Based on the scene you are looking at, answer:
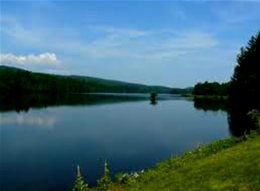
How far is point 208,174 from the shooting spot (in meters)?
18.7

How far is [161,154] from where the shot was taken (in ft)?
134

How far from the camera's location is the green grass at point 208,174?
55.3 feet

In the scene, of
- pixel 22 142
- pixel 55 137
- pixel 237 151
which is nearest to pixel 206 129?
pixel 55 137

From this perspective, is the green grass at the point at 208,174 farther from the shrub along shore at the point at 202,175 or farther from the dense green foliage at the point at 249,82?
the dense green foliage at the point at 249,82

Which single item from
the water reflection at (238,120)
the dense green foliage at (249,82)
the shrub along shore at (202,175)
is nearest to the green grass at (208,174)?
the shrub along shore at (202,175)

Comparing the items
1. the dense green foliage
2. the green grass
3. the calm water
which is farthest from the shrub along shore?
the dense green foliage

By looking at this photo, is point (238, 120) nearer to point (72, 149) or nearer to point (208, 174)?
point (72, 149)

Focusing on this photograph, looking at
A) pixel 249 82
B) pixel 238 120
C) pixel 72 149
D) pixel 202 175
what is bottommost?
pixel 72 149

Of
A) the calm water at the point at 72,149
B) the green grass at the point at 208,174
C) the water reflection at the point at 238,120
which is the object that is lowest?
the calm water at the point at 72,149

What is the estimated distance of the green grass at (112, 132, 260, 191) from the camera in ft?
55.3

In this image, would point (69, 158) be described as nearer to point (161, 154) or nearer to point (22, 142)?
point (161, 154)

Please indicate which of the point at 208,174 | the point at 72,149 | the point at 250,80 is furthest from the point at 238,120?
the point at 208,174

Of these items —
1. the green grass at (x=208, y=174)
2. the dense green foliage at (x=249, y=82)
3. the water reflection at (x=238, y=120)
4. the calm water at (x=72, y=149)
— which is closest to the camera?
the green grass at (x=208, y=174)

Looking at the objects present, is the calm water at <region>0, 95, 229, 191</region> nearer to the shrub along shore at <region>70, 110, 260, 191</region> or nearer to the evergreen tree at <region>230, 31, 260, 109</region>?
the shrub along shore at <region>70, 110, 260, 191</region>
